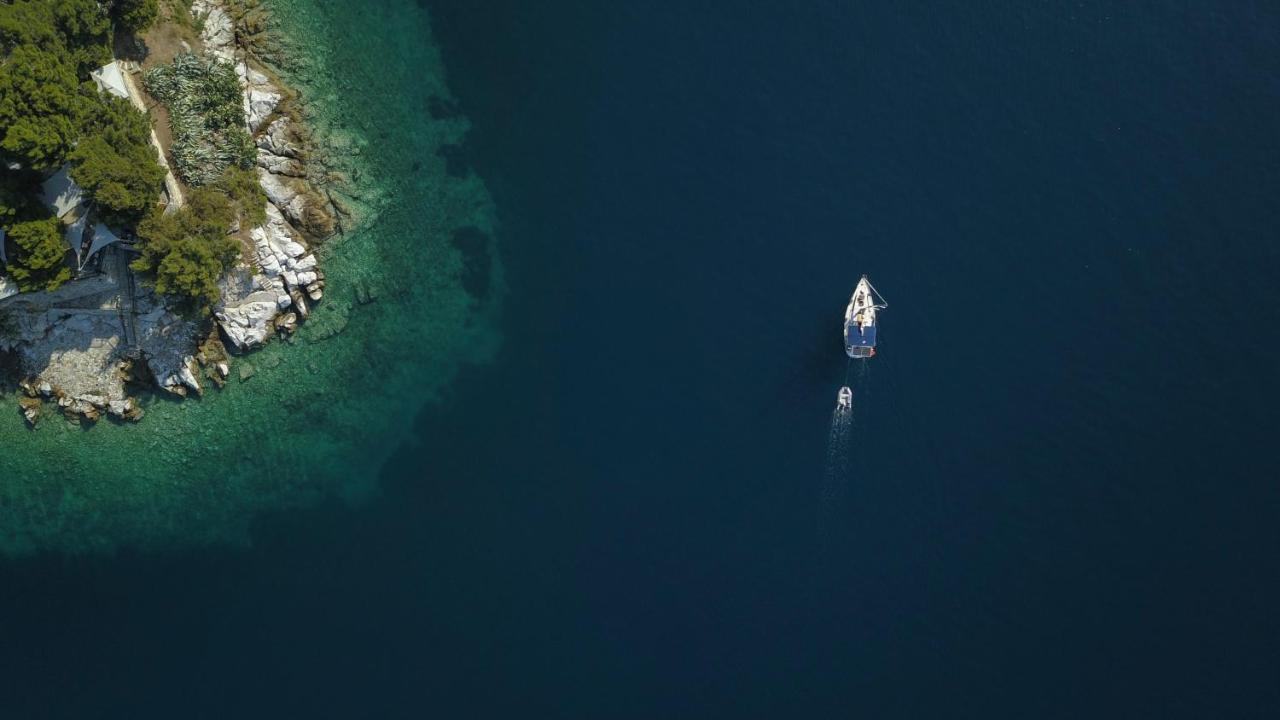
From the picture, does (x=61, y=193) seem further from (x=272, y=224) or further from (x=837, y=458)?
(x=837, y=458)

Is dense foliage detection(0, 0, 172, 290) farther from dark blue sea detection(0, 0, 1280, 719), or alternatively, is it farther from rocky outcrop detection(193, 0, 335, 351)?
dark blue sea detection(0, 0, 1280, 719)

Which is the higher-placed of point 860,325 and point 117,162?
point 117,162

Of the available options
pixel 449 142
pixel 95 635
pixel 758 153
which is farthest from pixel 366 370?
pixel 758 153

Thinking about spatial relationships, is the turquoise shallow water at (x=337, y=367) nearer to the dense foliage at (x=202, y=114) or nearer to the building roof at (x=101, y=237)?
the dense foliage at (x=202, y=114)

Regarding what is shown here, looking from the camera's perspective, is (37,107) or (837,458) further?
(837,458)

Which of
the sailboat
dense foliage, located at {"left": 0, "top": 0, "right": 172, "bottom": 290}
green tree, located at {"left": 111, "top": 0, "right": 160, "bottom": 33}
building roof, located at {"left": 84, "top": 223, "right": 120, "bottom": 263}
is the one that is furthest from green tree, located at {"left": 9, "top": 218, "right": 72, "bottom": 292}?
the sailboat

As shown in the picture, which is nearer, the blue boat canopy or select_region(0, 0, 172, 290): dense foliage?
select_region(0, 0, 172, 290): dense foliage

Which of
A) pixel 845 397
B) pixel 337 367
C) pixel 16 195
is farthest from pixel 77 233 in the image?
pixel 845 397
